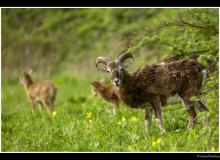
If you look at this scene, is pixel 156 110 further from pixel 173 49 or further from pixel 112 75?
pixel 173 49

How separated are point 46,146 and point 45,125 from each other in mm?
2618

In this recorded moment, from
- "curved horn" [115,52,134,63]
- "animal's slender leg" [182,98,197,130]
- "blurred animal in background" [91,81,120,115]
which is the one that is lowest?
"animal's slender leg" [182,98,197,130]

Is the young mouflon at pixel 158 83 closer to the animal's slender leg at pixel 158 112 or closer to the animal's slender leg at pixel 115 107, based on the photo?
the animal's slender leg at pixel 158 112

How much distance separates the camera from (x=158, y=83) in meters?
12.9

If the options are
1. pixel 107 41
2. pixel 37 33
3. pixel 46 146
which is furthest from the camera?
pixel 37 33

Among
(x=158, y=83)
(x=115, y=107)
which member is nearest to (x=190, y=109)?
(x=158, y=83)

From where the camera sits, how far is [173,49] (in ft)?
48.5

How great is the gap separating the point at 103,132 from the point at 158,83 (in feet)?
4.88

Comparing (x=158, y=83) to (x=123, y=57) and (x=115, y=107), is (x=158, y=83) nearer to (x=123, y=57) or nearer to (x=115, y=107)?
(x=123, y=57)

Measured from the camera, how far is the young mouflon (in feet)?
41.8

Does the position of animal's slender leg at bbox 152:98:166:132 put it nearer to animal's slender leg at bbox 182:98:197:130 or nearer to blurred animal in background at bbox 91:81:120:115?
animal's slender leg at bbox 182:98:197:130

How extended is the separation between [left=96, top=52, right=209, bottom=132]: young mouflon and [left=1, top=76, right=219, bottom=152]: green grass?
0.42 metres

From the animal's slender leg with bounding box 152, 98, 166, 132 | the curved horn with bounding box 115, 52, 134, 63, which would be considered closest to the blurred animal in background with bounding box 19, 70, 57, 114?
the curved horn with bounding box 115, 52, 134, 63

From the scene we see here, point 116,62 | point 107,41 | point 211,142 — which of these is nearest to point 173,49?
point 116,62
